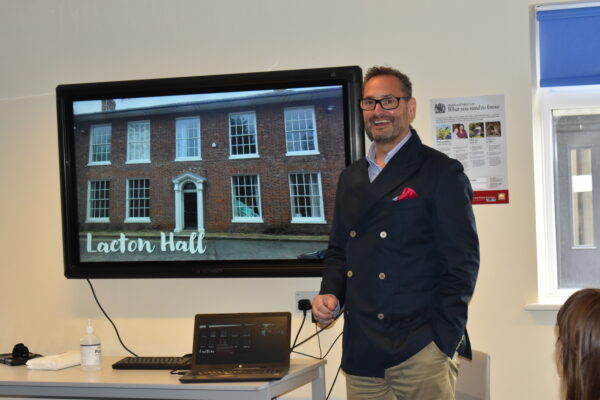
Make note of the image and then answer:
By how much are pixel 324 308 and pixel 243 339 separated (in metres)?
0.69

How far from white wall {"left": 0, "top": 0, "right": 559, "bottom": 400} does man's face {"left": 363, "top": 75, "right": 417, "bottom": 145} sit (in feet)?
2.60

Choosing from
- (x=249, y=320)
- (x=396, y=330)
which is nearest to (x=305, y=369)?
(x=249, y=320)

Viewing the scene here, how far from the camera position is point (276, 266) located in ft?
11.8

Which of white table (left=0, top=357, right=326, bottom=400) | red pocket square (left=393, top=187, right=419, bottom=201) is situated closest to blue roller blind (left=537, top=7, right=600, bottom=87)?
red pocket square (left=393, top=187, right=419, bottom=201)

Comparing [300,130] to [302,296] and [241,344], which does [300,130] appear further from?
[241,344]

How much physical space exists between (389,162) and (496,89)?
1040 mm

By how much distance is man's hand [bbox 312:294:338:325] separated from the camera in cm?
258

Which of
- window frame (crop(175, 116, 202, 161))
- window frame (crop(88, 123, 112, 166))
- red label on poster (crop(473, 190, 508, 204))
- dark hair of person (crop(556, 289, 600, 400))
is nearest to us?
dark hair of person (crop(556, 289, 600, 400))

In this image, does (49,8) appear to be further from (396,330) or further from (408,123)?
(396,330)

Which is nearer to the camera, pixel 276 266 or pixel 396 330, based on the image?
pixel 396 330

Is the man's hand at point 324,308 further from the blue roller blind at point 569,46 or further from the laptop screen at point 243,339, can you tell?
the blue roller blind at point 569,46

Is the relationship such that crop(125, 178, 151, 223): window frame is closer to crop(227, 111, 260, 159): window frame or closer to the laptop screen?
crop(227, 111, 260, 159): window frame

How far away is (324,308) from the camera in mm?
2580

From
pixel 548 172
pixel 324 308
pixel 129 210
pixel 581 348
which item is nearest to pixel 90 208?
pixel 129 210
